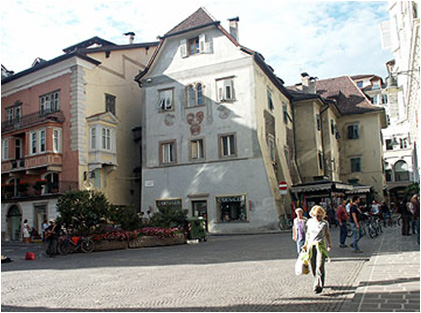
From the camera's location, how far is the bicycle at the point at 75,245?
64.0ft

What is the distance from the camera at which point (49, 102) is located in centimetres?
3453

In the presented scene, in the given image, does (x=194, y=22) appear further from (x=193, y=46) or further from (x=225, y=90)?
(x=225, y=90)

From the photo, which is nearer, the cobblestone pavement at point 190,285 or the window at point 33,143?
the cobblestone pavement at point 190,285

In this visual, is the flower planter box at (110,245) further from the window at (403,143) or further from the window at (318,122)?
the window at (403,143)

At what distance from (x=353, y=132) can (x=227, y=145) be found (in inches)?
866

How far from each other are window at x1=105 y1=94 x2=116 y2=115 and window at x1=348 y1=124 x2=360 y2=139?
25.9 m

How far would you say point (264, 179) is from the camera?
3019 centimetres

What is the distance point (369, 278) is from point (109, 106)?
96.0ft

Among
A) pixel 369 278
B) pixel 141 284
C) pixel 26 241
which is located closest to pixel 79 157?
pixel 26 241

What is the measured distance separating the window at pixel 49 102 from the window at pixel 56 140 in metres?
1.96

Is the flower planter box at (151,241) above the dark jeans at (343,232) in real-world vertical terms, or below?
below

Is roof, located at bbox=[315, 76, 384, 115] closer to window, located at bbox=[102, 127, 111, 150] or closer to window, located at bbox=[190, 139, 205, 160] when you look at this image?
window, located at bbox=[190, 139, 205, 160]

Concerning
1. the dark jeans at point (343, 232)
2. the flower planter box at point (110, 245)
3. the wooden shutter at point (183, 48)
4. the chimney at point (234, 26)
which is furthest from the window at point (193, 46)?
the dark jeans at point (343, 232)

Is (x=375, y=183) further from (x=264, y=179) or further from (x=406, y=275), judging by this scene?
(x=406, y=275)
